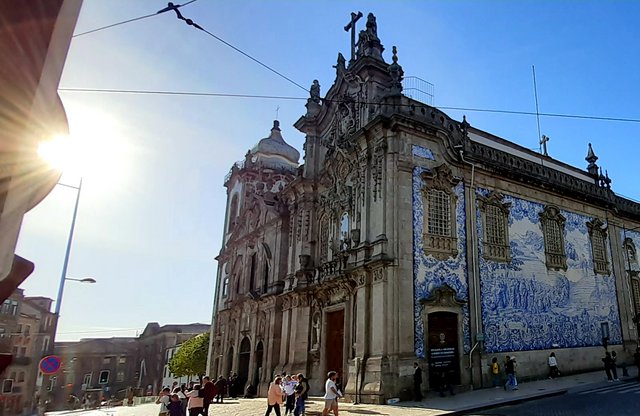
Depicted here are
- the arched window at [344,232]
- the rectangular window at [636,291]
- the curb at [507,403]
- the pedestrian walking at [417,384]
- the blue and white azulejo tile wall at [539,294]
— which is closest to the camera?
the curb at [507,403]

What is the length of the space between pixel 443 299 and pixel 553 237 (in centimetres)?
896

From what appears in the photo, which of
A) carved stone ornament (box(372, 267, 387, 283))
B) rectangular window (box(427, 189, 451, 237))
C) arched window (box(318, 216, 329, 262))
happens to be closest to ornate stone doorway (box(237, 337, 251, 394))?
arched window (box(318, 216, 329, 262))

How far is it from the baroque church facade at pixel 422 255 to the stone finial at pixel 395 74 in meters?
0.09

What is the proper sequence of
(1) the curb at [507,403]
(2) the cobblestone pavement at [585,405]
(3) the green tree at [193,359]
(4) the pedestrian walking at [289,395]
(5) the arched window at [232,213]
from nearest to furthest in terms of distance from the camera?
1. (2) the cobblestone pavement at [585,405]
2. (1) the curb at [507,403]
3. (4) the pedestrian walking at [289,395]
4. (5) the arched window at [232,213]
5. (3) the green tree at [193,359]

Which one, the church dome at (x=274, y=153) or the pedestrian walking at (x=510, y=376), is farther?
the church dome at (x=274, y=153)

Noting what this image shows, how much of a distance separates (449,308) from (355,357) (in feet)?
13.4

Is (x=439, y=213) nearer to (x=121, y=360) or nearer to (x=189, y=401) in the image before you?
(x=189, y=401)

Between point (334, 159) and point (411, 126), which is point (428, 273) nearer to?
point (411, 126)

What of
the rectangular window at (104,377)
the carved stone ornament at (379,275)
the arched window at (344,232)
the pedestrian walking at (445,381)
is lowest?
the rectangular window at (104,377)

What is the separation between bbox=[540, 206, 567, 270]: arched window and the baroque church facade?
0.29 ft

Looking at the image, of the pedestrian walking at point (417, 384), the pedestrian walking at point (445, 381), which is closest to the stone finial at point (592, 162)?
the pedestrian walking at point (445, 381)

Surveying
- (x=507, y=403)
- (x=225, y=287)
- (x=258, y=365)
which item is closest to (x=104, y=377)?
(x=225, y=287)

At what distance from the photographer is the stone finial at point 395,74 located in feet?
68.2

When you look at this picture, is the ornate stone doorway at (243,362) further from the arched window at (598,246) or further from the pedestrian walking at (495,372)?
the arched window at (598,246)
